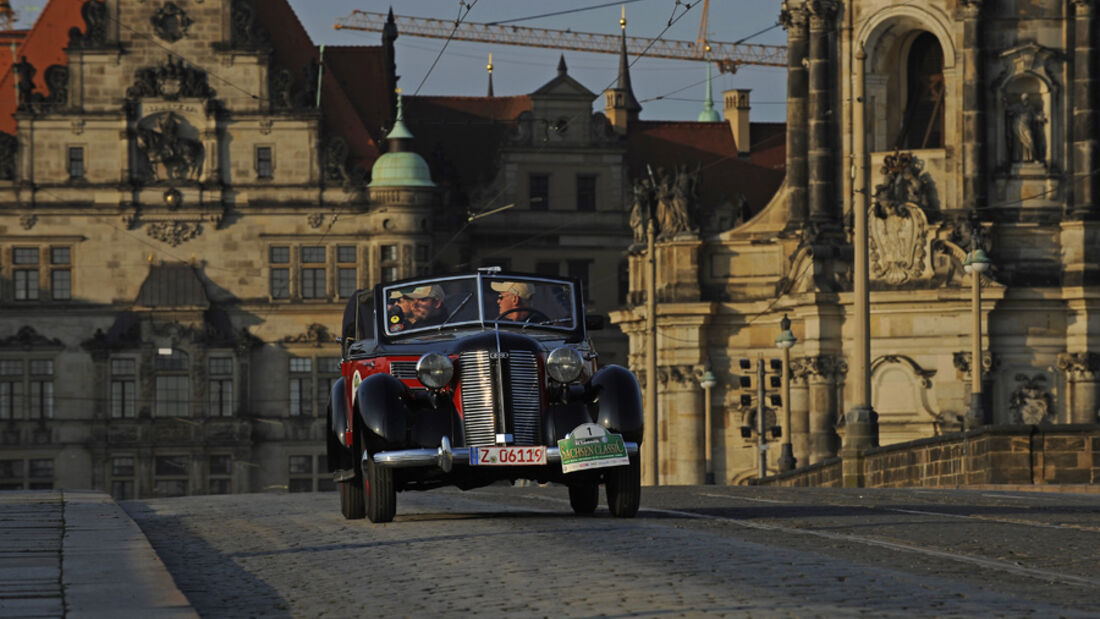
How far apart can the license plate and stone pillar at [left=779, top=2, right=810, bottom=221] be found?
48.0 m

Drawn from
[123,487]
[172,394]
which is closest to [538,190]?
[172,394]

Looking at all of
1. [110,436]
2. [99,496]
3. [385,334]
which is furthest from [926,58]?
[385,334]

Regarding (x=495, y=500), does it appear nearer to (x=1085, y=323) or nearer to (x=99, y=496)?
(x=99, y=496)

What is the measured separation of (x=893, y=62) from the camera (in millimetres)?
65062

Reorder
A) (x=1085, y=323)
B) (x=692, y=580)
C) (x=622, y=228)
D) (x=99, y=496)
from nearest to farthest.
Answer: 1. (x=692, y=580)
2. (x=99, y=496)
3. (x=1085, y=323)
4. (x=622, y=228)

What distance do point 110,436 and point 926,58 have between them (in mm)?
34034

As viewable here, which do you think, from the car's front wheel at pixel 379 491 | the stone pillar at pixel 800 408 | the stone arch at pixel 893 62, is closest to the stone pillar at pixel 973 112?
the stone arch at pixel 893 62

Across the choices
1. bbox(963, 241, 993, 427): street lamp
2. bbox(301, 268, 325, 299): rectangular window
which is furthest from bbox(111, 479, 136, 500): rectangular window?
bbox(963, 241, 993, 427): street lamp

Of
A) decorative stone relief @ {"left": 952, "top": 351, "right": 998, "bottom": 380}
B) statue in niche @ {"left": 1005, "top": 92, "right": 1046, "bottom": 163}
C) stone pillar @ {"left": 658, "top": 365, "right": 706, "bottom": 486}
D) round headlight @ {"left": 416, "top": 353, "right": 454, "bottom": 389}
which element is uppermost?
statue in niche @ {"left": 1005, "top": 92, "right": 1046, "bottom": 163}

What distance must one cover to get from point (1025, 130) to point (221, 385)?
34.1 m

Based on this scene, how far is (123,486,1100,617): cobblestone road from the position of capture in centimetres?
1280

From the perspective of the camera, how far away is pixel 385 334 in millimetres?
20812

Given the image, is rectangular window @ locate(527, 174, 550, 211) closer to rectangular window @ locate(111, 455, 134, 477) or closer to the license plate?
rectangular window @ locate(111, 455, 134, 477)

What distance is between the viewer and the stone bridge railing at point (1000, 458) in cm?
3481
